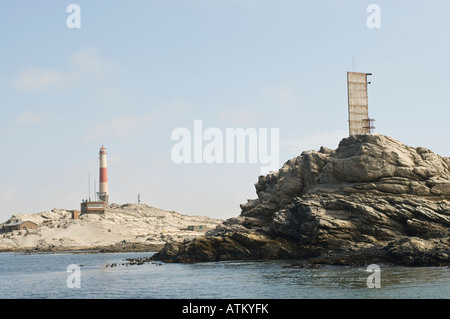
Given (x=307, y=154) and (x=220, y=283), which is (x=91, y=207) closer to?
(x=307, y=154)

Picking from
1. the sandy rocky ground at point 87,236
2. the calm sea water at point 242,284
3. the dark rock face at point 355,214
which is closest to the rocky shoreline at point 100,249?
the sandy rocky ground at point 87,236

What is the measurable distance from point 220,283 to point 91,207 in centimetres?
14661

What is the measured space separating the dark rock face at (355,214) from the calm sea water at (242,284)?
260 inches

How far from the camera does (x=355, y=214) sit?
2852 inches

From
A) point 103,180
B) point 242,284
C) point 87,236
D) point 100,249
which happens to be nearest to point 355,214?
point 242,284

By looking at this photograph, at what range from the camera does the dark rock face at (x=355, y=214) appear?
65938 mm

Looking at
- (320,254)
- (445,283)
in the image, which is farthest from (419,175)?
(445,283)

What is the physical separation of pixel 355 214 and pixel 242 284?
27135 mm

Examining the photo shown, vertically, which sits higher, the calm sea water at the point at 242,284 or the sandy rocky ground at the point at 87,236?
the calm sea water at the point at 242,284

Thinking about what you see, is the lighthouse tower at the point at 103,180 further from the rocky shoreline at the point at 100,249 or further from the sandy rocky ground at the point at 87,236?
the rocky shoreline at the point at 100,249

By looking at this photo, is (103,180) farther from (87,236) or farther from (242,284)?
(242,284)

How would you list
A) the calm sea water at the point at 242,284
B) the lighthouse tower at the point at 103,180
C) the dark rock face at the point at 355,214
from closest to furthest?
the calm sea water at the point at 242,284, the dark rock face at the point at 355,214, the lighthouse tower at the point at 103,180

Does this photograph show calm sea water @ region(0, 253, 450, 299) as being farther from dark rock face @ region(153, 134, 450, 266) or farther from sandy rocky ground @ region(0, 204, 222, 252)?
sandy rocky ground @ region(0, 204, 222, 252)

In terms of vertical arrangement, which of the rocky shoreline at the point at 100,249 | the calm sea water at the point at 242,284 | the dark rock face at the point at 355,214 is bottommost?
the rocky shoreline at the point at 100,249
